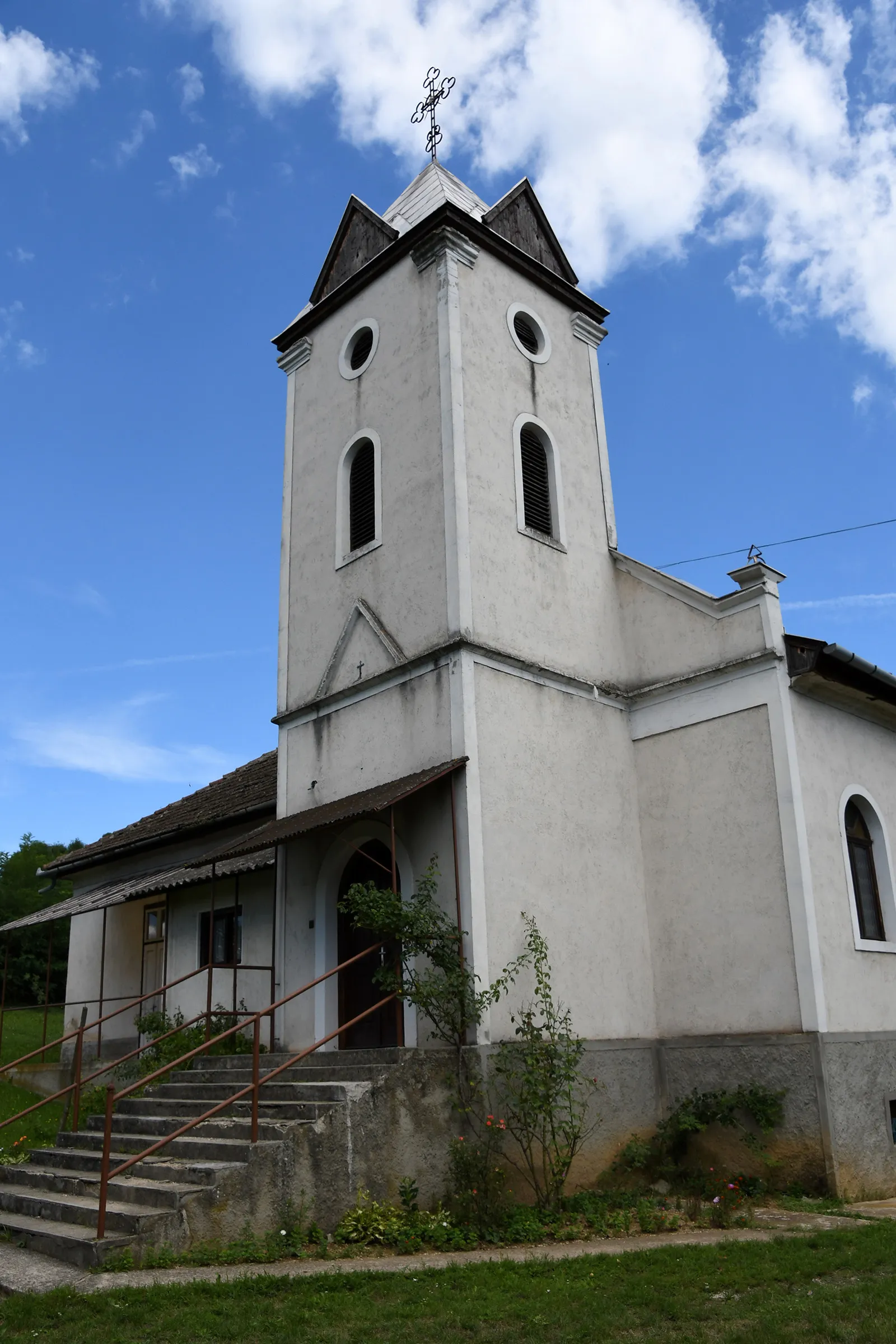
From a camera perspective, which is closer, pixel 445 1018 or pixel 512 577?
pixel 445 1018

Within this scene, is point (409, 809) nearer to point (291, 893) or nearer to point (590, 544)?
point (291, 893)

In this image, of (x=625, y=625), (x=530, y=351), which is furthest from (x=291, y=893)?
(x=530, y=351)

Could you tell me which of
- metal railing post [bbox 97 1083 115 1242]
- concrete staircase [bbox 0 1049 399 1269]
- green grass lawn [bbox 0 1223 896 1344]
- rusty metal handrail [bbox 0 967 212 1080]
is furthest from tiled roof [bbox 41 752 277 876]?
green grass lawn [bbox 0 1223 896 1344]

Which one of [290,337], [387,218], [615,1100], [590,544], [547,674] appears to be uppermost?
[387,218]

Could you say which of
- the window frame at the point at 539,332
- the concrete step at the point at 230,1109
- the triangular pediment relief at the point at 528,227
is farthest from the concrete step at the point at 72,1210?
the triangular pediment relief at the point at 528,227

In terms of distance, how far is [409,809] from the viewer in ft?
40.2

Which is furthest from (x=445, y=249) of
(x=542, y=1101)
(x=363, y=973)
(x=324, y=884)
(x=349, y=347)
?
(x=542, y=1101)

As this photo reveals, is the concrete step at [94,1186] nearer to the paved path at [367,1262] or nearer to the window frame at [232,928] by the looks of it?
the paved path at [367,1262]

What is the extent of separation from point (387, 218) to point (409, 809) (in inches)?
364

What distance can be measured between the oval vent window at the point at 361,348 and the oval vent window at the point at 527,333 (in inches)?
77.4

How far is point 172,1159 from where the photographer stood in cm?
973

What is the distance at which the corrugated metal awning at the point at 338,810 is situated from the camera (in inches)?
438

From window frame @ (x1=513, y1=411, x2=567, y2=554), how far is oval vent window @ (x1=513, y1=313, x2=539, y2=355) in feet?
3.93

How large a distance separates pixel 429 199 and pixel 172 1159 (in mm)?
12675
